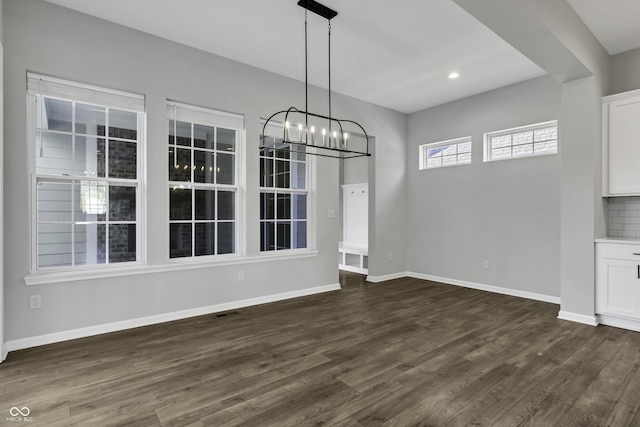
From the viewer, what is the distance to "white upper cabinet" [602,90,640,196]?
3654 mm

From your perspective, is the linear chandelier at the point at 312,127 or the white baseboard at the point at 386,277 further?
the white baseboard at the point at 386,277

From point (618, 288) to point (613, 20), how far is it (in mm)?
2660

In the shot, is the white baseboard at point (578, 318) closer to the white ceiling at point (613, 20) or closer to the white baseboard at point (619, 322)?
the white baseboard at point (619, 322)

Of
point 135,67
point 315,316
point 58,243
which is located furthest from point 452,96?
point 58,243

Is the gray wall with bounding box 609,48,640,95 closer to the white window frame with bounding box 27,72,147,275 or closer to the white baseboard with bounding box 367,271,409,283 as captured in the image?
the white baseboard with bounding box 367,271,409,283

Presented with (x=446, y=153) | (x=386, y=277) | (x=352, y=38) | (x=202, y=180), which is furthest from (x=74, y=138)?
(x=446, y=153)

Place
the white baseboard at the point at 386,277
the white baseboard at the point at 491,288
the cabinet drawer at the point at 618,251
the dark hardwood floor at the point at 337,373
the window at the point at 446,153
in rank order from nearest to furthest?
the dark hardwood floor at the point at 337,373
the cabinet drawer at the point at 618,251
the white baseboard at the point at 491,288
the window at the point at 446,153
the white baseboard at the point at 386,277

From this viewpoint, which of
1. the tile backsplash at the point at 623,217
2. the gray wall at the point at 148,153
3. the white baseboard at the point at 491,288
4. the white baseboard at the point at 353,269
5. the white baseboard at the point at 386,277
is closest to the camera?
the gray wall at the point at 148,153

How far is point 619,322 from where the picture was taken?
3.61 m

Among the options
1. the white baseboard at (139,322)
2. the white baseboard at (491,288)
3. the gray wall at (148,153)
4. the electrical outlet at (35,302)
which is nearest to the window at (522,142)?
the white baseboard at (491,288)

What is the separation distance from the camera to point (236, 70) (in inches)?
170

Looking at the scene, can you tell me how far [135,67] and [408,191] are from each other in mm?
4732

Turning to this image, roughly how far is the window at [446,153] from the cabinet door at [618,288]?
2533 millimetres

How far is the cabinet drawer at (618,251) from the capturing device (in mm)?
3430
